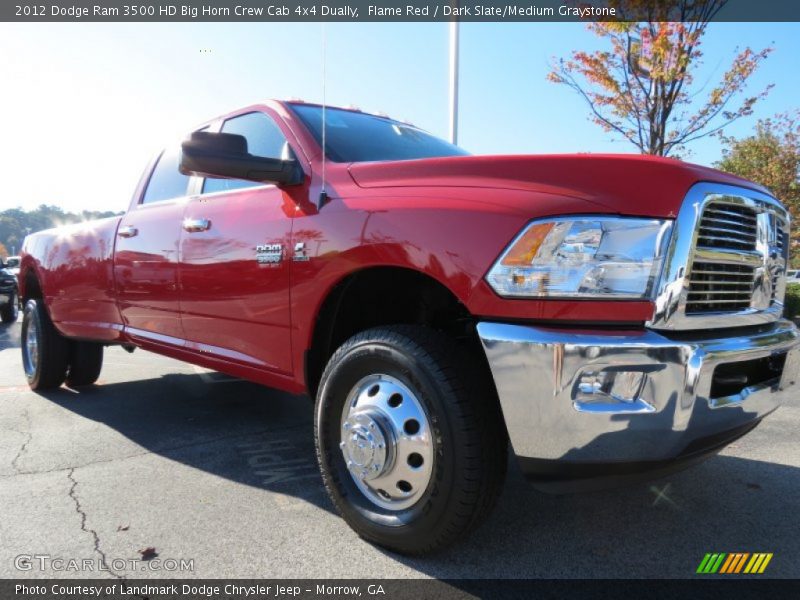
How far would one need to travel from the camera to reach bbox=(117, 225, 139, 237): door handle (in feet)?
12.7

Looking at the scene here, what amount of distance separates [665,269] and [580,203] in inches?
12.8

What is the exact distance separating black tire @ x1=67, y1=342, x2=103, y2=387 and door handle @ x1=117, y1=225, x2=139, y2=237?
63.1 inches

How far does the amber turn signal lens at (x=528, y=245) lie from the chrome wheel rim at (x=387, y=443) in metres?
0.61

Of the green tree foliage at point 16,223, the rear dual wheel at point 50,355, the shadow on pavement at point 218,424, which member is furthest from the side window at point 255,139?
the green tree foliage at point 16,223

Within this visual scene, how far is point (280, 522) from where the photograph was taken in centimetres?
248

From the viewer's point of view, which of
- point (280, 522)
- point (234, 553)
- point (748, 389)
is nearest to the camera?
point (748, 389)

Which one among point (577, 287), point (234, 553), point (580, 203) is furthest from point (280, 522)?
point (580, 203)

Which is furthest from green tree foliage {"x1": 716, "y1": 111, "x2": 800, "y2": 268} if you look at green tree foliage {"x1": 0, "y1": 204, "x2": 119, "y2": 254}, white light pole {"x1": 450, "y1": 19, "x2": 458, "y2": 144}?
green tree foliage {"x1": 0, "y1": 204, "x2": 119, "y2": 254}

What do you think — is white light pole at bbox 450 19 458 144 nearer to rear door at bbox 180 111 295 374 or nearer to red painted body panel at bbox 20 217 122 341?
red painted body panel at bbox 20 217 122 341

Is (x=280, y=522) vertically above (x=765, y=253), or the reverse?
(x=765, y=253)

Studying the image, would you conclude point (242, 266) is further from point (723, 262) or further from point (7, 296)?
point (7, 296)

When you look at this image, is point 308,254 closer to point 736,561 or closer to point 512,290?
point 512,290

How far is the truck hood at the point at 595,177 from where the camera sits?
184 cm
